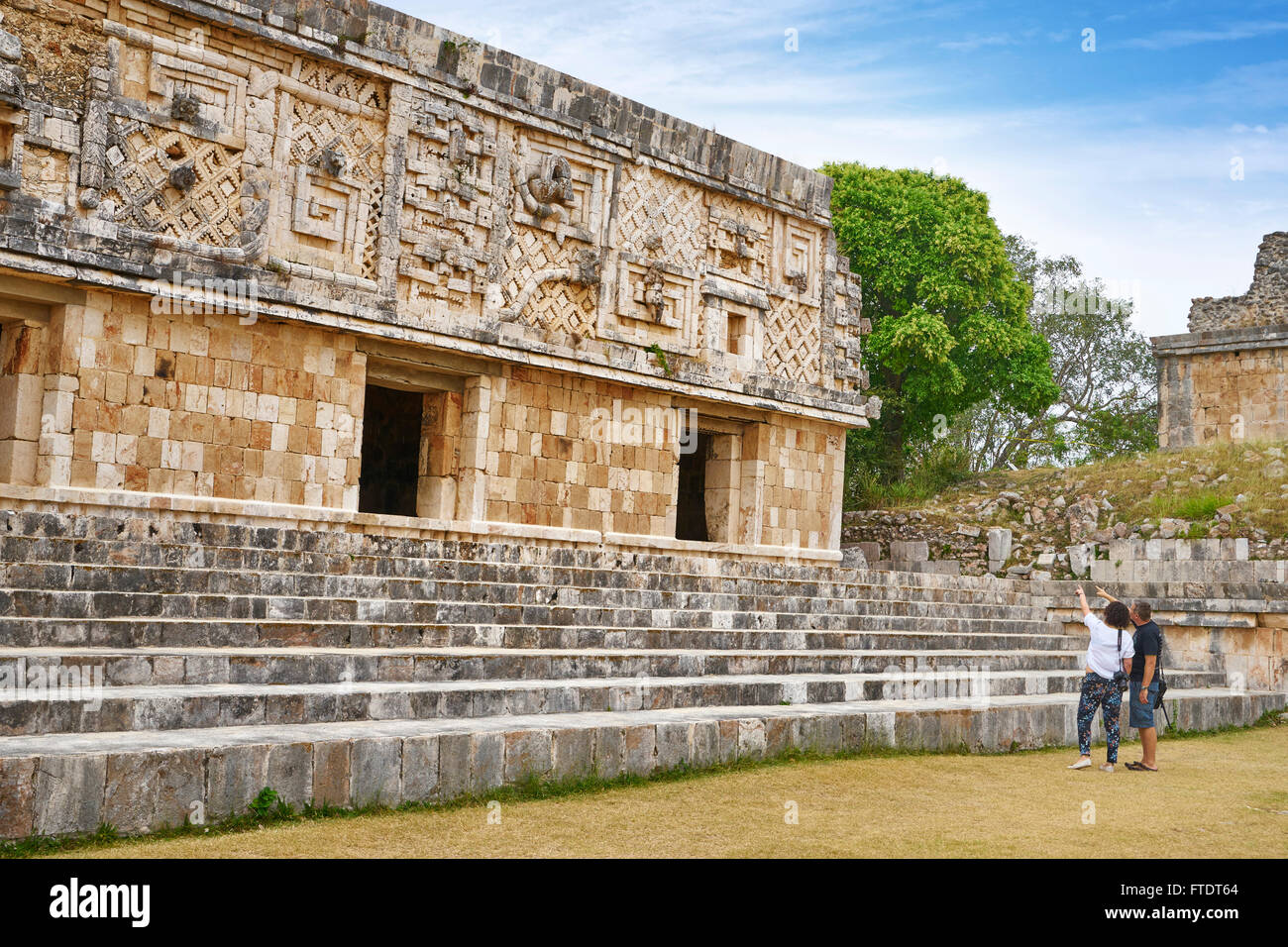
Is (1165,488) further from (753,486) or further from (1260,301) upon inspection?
(753,486)

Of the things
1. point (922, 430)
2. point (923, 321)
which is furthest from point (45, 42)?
point (922, 430)

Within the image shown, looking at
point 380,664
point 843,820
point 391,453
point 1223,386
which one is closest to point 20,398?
point 380,664

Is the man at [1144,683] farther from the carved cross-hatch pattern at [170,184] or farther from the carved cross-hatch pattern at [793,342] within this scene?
the carved cross-hatch pattern at [793,342]

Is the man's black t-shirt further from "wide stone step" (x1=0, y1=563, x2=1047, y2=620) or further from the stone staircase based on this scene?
"wide stone step" (x1=0, y1=563, x2=1047, y2=620)

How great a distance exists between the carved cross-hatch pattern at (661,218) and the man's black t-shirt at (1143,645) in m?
8.80

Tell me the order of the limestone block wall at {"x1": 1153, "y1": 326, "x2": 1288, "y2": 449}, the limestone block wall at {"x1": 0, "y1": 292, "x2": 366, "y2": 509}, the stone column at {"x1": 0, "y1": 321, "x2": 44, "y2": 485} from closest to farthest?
the stone column at {"x1": 0, "y1": 321, "x2": 44, "y2": 485} < the limestone block wall at {"x1": 0, "y1": 292, "x2": 366, "y2": 509} < the limestone block wall at {"x1": 1153, "y1": 326, "x2": 1288, "y2": 449}

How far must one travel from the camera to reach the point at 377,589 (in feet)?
30.3

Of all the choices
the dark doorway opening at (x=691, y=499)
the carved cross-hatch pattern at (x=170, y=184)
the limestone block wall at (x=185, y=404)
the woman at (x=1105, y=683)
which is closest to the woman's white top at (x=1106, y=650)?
the woman at (x=1105, y=683)

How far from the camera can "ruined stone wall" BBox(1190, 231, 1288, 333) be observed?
2364 centimetres

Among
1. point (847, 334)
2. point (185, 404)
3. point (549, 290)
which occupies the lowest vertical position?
point (185, 404)

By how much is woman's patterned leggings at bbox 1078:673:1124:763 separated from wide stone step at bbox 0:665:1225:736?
1.19m

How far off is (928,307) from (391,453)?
45.5 feet

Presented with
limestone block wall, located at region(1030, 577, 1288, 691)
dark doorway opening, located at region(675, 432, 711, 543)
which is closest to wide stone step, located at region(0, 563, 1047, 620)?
limestone block wall, located at region(1030, 577, 1288, 691)

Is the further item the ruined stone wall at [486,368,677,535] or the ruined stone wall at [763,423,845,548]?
the ruined stone wall at [763,423,845,548]
